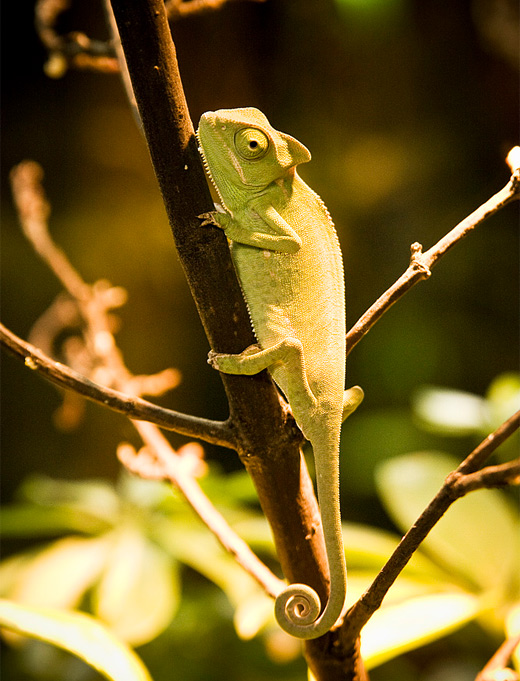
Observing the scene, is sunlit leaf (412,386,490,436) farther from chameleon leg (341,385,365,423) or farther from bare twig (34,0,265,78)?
bare twig (34,0,265,78)

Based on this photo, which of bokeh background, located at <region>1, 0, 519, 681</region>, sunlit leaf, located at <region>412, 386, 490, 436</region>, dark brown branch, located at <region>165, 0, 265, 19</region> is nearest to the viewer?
dark brown branch, located at <region>165, 0, 265, 19</region>

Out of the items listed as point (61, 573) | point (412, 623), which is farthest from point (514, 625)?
point (61, 573)

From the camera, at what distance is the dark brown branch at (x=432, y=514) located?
1.75ft

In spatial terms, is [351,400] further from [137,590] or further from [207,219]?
[137,590]

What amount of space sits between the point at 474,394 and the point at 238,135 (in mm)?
2004

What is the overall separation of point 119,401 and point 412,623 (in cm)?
82

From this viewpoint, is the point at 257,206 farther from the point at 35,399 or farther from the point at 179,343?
the point at 35,399

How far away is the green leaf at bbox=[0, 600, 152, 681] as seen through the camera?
2.62ft

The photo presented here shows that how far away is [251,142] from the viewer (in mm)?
813

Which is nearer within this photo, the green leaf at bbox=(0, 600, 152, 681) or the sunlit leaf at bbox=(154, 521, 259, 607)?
the green leaf at bbox=(0, 600, 152, 681)

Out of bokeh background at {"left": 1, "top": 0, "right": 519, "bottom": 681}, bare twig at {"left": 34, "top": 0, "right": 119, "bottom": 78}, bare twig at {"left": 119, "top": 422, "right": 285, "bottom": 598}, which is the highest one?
bokeh background at {"left": 1, "top": 0, "right": 519, "bottom": 681}

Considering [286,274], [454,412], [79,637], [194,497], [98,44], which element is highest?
[454,412]

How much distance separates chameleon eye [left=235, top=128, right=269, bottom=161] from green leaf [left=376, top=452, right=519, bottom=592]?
93 centimetres

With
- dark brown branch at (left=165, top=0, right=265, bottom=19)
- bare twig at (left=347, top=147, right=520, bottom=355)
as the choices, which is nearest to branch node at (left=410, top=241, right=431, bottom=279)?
bare twig at (left=347, top=147, right=520, bottom=355)
